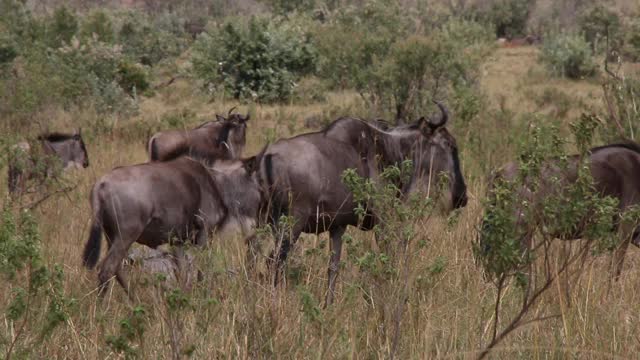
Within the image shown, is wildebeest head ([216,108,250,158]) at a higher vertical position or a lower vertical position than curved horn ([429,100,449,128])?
lower

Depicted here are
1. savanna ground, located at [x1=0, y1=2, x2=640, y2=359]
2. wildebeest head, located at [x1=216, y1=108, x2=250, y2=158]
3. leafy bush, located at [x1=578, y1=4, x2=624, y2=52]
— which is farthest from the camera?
leafy bush, located at [x1=578, y1=4, x2=624, y2=52]

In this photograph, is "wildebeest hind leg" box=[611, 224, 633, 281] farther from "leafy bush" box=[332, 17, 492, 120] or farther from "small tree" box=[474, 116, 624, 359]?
"leafy bush" box=[332, 17, 492, 120]

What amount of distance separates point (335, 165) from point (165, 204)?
1.00m

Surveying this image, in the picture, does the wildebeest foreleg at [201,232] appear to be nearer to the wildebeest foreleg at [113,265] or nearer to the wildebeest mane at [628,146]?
the wildebeest foreleg at [113,265]

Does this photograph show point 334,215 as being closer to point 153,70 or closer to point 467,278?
point 467,278

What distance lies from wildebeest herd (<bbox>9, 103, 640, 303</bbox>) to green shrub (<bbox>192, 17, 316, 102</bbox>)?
14541 mm

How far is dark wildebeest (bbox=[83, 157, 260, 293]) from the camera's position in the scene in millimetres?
4922

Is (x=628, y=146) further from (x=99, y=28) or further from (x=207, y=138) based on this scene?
(x=99, y=28)

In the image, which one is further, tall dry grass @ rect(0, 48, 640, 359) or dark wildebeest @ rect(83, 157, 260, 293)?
dark wildebeest @ rect(83, 157, 260, 293)

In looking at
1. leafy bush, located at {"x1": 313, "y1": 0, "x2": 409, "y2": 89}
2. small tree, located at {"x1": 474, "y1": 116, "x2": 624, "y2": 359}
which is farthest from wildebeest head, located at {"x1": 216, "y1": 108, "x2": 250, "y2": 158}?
small tree, located at {"x1": 474, "y1": 116, "x2": 624, "y2": 359}

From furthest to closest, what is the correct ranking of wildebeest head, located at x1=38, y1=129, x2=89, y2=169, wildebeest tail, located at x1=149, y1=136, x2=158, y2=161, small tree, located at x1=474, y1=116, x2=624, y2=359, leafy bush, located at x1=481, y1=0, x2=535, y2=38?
leafy bush, located at x1=481, y1=0, x2=535, y2=38 < wildebeest head, located at x1=38, y1=129, x2=89, y2=169 < wildebeest tail, located at x1=149, y1=136, x2=158, y2=161 < small tree, located at x1=474, y1=116, x2=624, y2=359

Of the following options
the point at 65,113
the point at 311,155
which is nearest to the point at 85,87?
the point at 65,113

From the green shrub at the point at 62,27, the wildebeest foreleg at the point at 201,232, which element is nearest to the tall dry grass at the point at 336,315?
the wildebeest foreleg at the point at 201,232

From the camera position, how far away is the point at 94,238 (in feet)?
16.2
